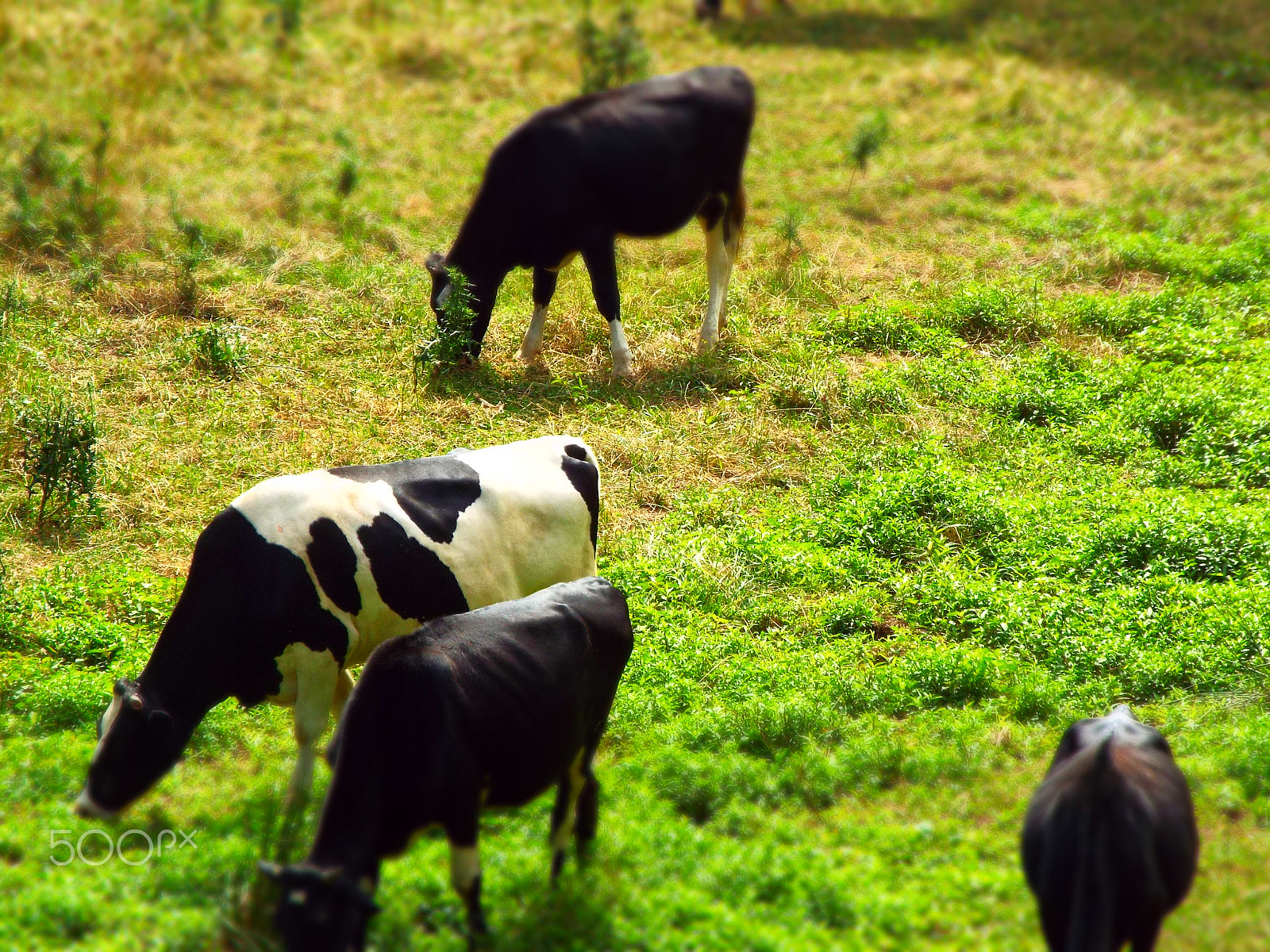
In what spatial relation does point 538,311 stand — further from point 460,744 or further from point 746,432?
point 460,744

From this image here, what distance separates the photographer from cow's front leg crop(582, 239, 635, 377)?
33.3 feet

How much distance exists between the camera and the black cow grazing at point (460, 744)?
14.4 feet

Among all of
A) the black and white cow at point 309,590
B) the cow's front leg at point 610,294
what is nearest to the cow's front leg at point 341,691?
the black and white cow at point 309,590

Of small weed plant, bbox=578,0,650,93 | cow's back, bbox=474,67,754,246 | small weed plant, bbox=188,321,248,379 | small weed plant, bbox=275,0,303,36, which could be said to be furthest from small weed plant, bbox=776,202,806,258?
small weed plant, bbox=275,0,303,36

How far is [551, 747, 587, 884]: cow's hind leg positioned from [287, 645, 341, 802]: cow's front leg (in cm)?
123

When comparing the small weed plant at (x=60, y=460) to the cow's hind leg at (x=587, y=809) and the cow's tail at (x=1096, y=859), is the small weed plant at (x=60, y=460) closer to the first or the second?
the cow's hind leg at (x=587, y=809)

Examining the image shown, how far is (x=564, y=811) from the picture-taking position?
5355 mm

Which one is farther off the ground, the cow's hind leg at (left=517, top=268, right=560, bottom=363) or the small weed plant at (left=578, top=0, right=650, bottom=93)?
the small weed plant at (left=578, top=0, right=650, bottom=93)

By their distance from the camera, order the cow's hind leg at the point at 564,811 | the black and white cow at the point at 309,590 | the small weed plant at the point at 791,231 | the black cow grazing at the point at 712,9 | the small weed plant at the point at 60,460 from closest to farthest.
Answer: the cow's hind leg at the point at 564,811, the black and white cow at the point at 309,590, the small weed plant at the point at 60,460, the small weed plant at the point at 791,231, the black cow grazing at the point at 712,9

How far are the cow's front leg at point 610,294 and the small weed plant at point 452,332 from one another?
1034 mm

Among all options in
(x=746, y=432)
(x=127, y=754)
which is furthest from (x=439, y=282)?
(x=127, y=754)

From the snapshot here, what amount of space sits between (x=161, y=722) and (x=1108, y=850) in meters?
3.94

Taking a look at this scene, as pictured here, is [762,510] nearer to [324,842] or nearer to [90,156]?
[324,842]

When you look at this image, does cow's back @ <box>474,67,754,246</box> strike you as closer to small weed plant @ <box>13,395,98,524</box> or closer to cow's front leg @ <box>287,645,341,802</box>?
small weed plant @ <box>13,395,98,524</box>
